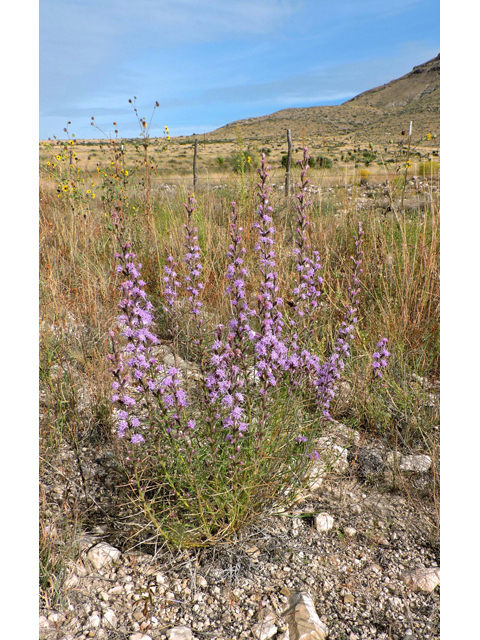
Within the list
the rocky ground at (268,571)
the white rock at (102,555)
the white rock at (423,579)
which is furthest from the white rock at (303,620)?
the white rock at (102,555)

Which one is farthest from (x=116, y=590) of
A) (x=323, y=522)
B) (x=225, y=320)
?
(x=225, y=320)

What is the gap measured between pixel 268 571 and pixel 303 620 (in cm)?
30

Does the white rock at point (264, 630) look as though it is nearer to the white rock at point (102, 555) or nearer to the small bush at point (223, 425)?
the small bush at point (223, 425)

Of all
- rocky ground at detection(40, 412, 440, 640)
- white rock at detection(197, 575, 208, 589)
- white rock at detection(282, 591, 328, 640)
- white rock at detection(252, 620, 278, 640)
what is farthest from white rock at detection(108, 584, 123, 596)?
white rock at detection(282, 591, 328, 640)

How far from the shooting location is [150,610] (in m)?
1.70

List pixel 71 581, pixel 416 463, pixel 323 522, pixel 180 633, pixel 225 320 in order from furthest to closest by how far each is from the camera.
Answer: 1. pixel 225 320
2. pixel 416 463
3. pixel 323 522
4. pixel 71 581
5. pixel 180 633

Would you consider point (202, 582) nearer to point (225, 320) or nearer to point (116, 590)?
point (116, 590)

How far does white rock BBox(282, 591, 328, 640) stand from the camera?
1.60 meters

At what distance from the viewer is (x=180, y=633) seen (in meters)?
1.61

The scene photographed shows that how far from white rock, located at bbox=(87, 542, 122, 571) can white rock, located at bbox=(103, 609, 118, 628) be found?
0.77 feet

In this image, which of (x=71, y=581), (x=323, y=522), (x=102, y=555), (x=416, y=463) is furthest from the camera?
(x=416, y=463)

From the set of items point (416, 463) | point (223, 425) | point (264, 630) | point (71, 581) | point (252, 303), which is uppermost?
point (252, 303)

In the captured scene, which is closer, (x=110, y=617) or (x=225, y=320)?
(x=110, y=617)

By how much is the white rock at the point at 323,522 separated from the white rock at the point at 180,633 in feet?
2.66
